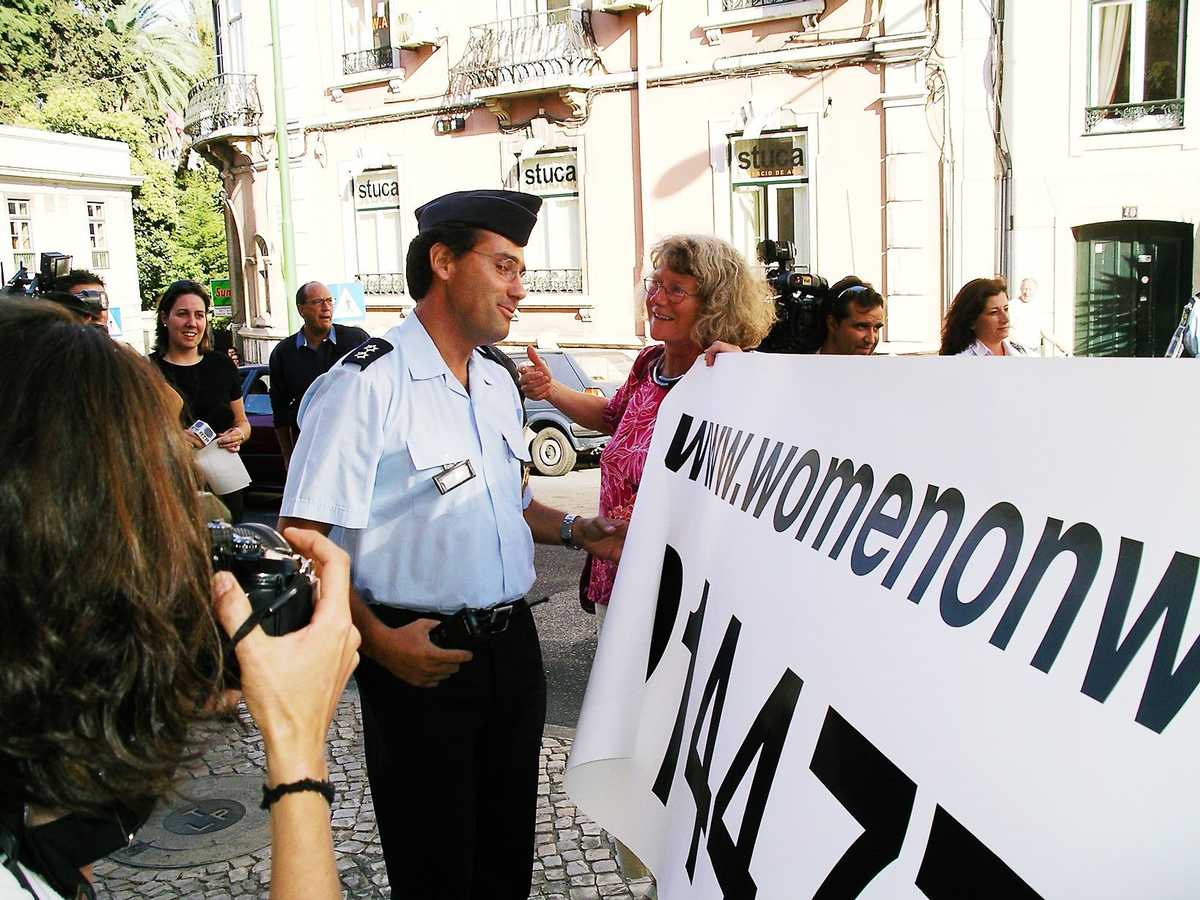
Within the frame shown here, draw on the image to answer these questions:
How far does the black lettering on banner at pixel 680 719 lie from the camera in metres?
1.97

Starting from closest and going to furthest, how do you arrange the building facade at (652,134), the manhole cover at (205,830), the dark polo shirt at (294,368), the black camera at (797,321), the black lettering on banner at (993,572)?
the black lettering on banner at (993,572) < the manhole cover at (205,830) < the black camera at (797,321) < the dark polo shirt at (294,368) < the building facade at (652,134)

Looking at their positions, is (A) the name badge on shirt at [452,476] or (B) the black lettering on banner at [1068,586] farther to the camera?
(A) the name badge on shirt at [452,476]

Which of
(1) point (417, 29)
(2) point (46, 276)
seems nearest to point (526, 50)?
(1) point (417, 29)

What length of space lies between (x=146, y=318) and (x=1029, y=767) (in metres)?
42.9

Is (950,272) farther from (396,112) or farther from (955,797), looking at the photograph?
(955,797)

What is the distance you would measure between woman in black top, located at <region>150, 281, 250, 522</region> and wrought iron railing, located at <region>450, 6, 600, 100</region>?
1273cm

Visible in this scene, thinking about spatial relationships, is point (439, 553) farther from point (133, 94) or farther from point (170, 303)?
point (133, 94)

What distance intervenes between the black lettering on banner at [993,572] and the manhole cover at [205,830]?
106 inches

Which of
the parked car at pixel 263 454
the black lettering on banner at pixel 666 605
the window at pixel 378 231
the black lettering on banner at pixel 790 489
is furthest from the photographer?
the window at pixel 378 231

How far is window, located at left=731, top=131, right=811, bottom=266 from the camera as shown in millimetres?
16219

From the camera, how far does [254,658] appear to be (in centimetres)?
128

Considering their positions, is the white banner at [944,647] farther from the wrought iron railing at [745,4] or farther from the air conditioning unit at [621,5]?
the air conditioning unit at [621,5]

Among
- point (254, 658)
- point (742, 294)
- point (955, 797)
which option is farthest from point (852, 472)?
point (742, 294)

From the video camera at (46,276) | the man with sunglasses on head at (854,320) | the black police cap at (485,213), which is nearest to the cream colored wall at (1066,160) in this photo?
the man with sunglasses on head at (854,320)
